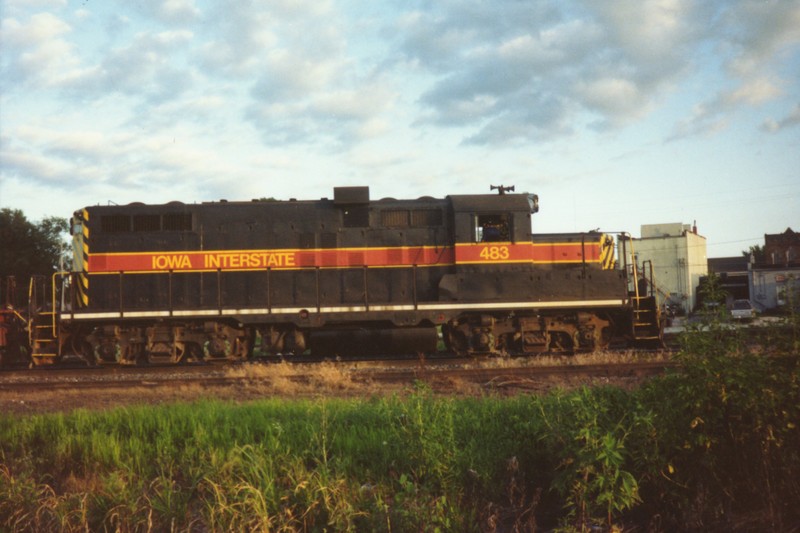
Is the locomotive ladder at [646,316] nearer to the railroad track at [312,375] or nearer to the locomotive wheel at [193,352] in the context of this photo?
the railroad track at [312,375]


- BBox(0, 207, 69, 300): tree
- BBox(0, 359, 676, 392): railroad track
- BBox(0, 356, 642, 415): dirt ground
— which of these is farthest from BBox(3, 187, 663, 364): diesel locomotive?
BBox(0, 207, 69, 300): tree

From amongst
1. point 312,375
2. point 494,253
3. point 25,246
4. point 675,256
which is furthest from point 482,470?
point 675,256

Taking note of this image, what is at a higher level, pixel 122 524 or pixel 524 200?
pixel 524 200

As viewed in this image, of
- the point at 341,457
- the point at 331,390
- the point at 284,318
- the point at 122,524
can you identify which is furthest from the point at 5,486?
the point at 284,318

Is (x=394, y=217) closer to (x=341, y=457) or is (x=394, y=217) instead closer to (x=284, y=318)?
(x=284, y=318)

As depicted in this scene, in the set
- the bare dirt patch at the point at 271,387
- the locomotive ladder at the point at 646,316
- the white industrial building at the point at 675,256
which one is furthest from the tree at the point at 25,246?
the white industrial building at the point at 675,256

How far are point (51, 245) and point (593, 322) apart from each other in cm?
4125

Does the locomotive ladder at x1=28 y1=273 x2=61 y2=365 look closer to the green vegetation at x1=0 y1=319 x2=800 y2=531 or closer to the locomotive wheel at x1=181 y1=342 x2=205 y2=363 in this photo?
the locomotive wheel at x1=181 y1=342 x2=205 y2=363

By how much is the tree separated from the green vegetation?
3920 centimetres

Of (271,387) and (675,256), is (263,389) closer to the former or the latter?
(271,387)

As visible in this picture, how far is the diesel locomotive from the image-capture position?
13953 mm

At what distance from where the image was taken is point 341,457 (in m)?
5.88

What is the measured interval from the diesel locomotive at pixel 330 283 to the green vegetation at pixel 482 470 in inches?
297

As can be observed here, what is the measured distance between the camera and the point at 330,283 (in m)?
14.3
